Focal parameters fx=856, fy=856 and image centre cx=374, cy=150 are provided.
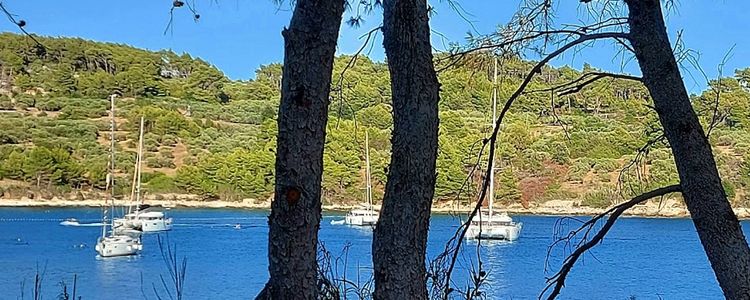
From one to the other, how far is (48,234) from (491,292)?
21.8 meters

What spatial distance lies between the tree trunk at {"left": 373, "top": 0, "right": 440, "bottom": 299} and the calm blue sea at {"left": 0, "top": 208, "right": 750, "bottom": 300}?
5.92 metres

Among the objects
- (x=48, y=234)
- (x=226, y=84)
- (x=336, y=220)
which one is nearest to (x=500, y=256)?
(x=336, y=220)

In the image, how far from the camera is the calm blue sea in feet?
51.5

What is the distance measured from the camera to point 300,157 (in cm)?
178

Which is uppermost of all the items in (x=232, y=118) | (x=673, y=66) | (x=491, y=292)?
(x=232, y=118)

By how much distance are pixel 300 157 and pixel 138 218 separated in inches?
1087

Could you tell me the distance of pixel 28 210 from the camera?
121ft

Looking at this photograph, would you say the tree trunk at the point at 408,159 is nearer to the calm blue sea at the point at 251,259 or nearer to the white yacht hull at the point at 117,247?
the calm blue sea at the point at 251,259

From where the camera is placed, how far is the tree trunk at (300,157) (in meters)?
1.78

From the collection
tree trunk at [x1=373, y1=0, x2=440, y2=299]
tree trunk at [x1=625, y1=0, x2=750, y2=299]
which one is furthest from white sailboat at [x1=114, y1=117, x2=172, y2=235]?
tree trunk at [x1=625, y1=0, x2=750, y2=299]

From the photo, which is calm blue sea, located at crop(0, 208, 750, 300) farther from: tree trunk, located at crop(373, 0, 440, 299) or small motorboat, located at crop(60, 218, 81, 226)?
tree trunk, located at crop(373, 0, 440, 299)

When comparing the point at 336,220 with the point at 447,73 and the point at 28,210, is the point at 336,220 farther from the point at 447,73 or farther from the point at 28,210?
the point at 447,73

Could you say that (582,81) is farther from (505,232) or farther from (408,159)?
(505,232)

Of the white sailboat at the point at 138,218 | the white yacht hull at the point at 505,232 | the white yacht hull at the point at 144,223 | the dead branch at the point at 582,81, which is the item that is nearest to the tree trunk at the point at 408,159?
the dead branch at the point at 582,81
